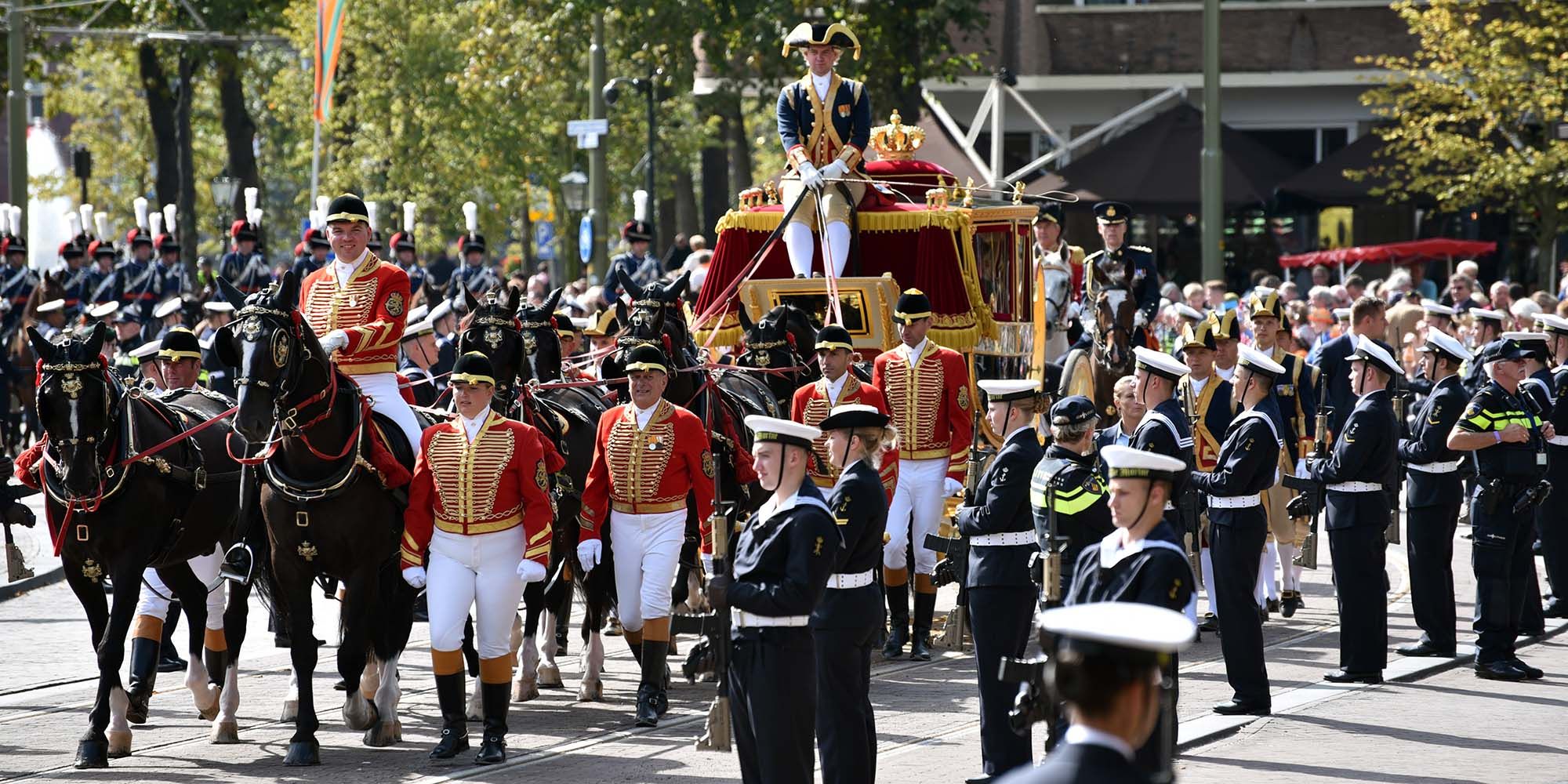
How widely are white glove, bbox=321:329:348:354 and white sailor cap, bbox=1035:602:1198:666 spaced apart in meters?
6.53

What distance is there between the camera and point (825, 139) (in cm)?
1592

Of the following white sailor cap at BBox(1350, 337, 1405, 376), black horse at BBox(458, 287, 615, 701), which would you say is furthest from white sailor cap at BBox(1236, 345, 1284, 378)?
black horse at BBox(458, 287, 615, 701)

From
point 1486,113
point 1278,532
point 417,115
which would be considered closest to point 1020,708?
point 1278,532

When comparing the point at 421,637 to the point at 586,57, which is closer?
the point at 421,637

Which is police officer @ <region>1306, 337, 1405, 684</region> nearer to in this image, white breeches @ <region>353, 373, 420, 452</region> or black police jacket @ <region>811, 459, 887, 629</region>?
black police jacket @ <region>811, 459, 887, 629</region>

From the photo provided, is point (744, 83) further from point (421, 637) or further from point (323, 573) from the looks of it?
point (323, 573)

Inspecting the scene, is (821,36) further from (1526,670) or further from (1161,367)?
(1526,670)

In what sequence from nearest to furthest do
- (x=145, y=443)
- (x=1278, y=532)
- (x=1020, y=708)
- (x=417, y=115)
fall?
(x=1020, y=708) < (x=145, y=443) < (x=1278, y=532) < (x=417, y=115)

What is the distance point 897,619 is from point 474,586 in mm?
3974

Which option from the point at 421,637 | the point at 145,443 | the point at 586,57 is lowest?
the point at 421,637

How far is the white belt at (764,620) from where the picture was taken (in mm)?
7898

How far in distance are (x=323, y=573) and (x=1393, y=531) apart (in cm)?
647

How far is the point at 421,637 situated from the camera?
14836 mm

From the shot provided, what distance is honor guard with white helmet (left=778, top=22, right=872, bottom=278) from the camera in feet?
51.5
